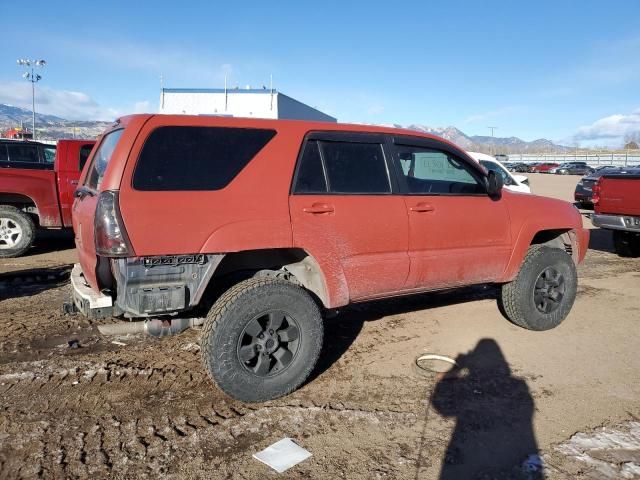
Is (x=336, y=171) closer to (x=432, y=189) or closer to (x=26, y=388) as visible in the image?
(x=432, y=189)

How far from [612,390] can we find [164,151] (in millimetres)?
3743

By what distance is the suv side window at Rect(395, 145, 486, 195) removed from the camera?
14.4ft

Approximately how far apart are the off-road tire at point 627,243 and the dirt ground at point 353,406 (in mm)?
4429

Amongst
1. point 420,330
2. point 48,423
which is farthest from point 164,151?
point 420,330

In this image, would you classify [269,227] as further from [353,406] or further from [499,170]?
[499,170]

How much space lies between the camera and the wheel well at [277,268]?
375cm

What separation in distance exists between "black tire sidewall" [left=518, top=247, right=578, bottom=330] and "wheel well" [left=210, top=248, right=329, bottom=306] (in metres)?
2.28

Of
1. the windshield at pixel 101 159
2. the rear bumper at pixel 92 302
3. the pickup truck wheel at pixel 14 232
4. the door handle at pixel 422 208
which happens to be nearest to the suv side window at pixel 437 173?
the door handle at pixel 422 208

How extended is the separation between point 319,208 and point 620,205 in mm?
6972

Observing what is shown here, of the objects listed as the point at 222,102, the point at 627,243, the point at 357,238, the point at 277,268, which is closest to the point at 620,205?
the point at 627,243

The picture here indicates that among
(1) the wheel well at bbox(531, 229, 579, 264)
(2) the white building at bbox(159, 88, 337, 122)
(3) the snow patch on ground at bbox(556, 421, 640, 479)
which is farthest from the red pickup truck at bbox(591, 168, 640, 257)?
(2) the white building at bbox(159, 88, 337, 122)

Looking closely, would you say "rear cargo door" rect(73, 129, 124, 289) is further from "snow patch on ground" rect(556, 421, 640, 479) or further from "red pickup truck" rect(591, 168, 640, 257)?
"red pickup truck" rect(591, 168, 640, 257)

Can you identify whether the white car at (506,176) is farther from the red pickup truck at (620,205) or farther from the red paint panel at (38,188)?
the red paint panel at (38,188)

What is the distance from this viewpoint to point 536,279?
5.06 m
